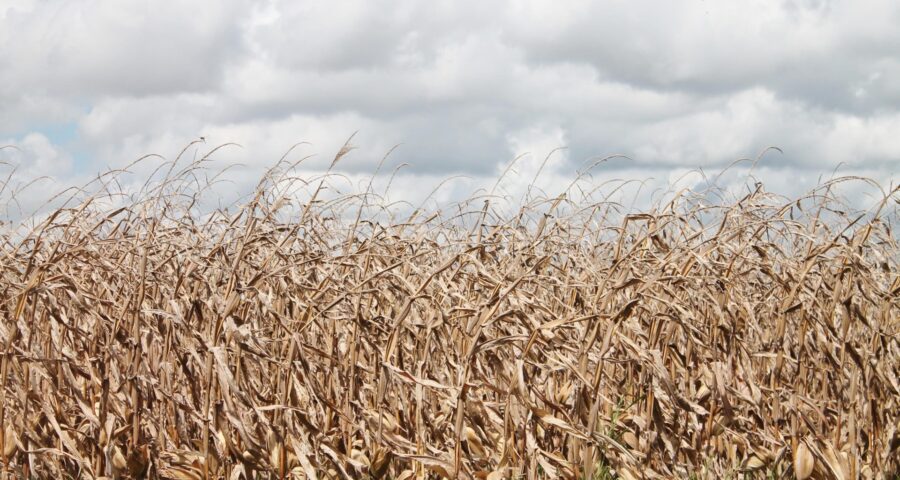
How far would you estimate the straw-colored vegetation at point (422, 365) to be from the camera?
3.85 meters

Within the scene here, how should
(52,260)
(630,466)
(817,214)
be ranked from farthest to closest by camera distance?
1. (817,214)
2. (630,466)
3. (52,260)

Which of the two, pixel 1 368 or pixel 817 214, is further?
pixel 817 214

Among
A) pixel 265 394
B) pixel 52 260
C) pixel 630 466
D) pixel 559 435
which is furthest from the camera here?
pixel 265 394

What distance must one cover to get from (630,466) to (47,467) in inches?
102

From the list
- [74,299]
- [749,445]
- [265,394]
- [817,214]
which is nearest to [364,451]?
[265,394]

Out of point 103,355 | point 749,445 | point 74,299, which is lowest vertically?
point 749,445

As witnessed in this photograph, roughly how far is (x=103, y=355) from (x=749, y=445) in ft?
10.1

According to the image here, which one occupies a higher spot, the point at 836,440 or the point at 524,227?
the point at 524,227

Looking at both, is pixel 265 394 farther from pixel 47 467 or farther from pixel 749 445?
pixel 749 445

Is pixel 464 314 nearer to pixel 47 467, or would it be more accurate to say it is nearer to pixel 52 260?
pixel 52 260

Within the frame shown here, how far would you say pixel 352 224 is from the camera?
14.8ft

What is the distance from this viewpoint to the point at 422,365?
3947 mm

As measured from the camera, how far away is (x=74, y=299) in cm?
373

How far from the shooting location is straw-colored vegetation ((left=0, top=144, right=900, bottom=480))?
3846 mm
